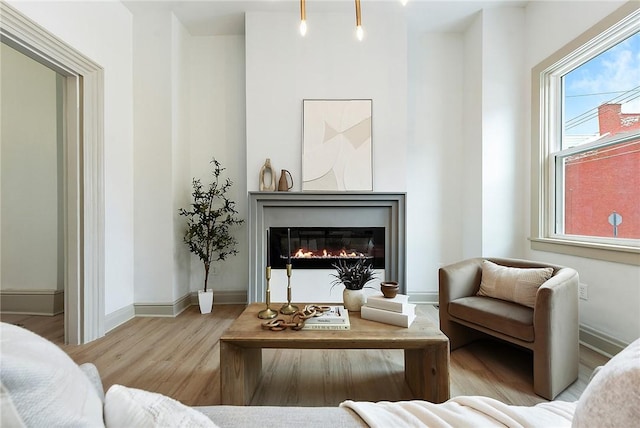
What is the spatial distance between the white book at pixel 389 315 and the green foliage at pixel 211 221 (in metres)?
2.02

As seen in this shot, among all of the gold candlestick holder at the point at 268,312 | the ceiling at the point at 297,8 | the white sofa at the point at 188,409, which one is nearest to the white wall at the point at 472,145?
the ceiling at the point at 297,8

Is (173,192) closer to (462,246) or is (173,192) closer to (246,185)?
(246,185)

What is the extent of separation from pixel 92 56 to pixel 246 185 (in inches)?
68.5

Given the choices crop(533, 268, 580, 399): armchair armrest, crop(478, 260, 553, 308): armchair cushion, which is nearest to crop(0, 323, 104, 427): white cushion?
crop(533, 268, 580, 399): armchair armrest

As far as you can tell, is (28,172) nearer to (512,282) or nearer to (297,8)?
(297,8)

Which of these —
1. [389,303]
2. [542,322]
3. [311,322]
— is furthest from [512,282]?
[311,322]

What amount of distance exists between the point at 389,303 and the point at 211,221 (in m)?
2.29

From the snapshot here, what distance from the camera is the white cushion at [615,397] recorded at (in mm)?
502

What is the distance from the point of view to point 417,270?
3.56 meters

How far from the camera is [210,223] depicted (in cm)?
341

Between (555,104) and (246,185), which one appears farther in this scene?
(246,185)

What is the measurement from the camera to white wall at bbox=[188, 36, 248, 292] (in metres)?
3.55

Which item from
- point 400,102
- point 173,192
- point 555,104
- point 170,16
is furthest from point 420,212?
point 170,16

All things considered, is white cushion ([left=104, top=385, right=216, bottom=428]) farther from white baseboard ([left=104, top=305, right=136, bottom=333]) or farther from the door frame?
white baseboard ([left=104, top=305, right=136, bottom=333])
